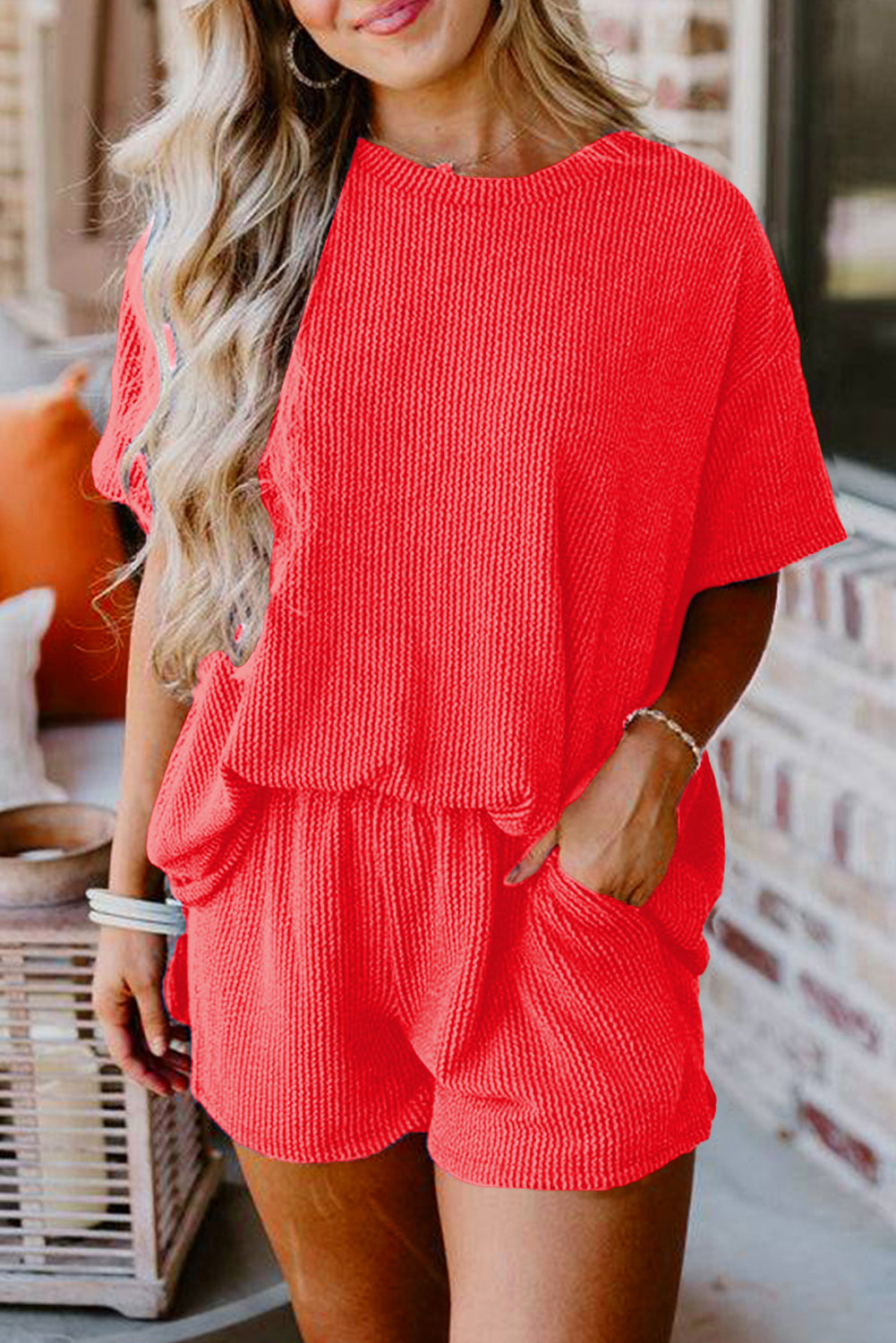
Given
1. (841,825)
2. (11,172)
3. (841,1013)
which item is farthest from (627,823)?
(11,172)

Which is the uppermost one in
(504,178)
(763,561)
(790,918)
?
(504,178)

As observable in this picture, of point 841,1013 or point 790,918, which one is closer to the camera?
point 841,1013

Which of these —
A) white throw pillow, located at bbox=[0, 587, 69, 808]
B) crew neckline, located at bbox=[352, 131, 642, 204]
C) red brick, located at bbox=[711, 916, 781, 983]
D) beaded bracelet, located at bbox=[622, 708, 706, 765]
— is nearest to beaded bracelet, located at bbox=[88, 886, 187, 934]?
beaded bracelet, located at bbox=[622, 708, 706, 765]

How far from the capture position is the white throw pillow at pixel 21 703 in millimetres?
2422

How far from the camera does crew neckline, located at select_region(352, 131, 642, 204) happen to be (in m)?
1.29

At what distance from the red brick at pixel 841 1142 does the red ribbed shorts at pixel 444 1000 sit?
1227 mm

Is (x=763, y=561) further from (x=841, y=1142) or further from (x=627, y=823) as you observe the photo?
(x=841, y=1142)

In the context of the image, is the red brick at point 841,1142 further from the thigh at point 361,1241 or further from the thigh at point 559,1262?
the thigh at point 559,1262

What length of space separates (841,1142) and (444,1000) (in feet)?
4.66

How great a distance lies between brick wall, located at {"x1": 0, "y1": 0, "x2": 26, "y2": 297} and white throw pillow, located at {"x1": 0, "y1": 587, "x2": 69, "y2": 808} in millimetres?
4009

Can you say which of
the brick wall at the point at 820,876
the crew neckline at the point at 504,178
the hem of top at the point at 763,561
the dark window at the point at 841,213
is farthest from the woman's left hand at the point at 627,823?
the dark window at the point at 841,213

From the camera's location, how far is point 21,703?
2.47 meters

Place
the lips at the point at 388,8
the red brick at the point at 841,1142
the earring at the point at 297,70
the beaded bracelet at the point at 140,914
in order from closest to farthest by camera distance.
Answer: the lips at the point at 388,8 → the earring at the point at 297,70 → the beaded bracelet at the point at 140,914 → the red brick at the point at 841,1142

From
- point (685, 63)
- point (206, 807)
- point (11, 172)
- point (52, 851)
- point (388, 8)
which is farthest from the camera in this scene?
point (11, 172)
